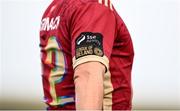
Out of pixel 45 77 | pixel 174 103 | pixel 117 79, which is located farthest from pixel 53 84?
pixel 174 103

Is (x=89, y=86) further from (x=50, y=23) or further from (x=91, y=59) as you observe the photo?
(x=50, y=23)

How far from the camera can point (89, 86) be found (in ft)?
3.40

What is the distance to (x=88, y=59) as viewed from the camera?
107 cm

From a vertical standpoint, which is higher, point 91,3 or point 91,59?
point 91,3

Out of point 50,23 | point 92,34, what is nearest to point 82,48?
point 92,34

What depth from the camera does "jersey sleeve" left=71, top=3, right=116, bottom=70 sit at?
1.08 m

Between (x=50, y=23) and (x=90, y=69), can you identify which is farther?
(x=50, y=23)

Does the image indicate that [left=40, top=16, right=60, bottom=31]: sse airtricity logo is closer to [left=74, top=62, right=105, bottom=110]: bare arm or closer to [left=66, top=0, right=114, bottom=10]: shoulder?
[left=66, top=0, right=114, bottom=10]: shoulder

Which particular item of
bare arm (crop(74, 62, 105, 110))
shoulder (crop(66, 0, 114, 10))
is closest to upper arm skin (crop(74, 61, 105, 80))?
bare arm (crop(74, 62, 105, 110))

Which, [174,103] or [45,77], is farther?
[174,103]

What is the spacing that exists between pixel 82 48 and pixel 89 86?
10 centimetres

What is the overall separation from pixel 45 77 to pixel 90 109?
11.3 inches

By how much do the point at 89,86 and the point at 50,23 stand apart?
0.28 meters

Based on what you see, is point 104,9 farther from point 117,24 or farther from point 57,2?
point 57,2
